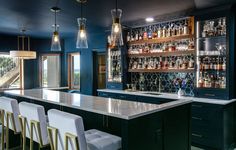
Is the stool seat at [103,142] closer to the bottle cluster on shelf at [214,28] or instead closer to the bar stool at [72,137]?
the bar stool at [72,137]

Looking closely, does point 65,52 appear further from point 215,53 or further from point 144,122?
point 144,122

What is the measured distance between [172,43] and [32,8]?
3.10m

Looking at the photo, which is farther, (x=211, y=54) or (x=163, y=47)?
(x=163, y=47)

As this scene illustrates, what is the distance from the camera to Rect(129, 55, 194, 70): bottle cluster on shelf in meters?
4.73

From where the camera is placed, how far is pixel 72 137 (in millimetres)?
2002

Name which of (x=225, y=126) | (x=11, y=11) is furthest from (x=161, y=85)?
(x=11, y=11)

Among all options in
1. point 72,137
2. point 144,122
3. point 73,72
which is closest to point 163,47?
point 144,122

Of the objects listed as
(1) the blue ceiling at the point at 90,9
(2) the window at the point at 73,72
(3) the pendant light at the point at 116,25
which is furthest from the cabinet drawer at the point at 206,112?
(2) the window at the point at 73,72

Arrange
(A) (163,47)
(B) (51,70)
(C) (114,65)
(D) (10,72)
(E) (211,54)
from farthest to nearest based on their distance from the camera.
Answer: (B) (51,70) < (D) (10,72) < (C) (114,65) < (A) (163,47) < (E) (211,54)

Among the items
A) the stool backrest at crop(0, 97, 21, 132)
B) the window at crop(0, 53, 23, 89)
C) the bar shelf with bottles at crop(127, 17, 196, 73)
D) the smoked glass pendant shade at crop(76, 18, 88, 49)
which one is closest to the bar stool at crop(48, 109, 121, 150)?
the stool backrest at crop(0, 97, 21, 132)

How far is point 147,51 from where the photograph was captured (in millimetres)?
5395

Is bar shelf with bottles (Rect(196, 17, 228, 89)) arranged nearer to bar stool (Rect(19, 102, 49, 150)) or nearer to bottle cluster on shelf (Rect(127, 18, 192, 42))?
bottle cluster on shelf (Rect(127, 18, 192, 42))

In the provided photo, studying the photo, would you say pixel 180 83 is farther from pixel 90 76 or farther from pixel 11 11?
pixel 11 11

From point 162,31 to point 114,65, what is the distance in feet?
5.69
